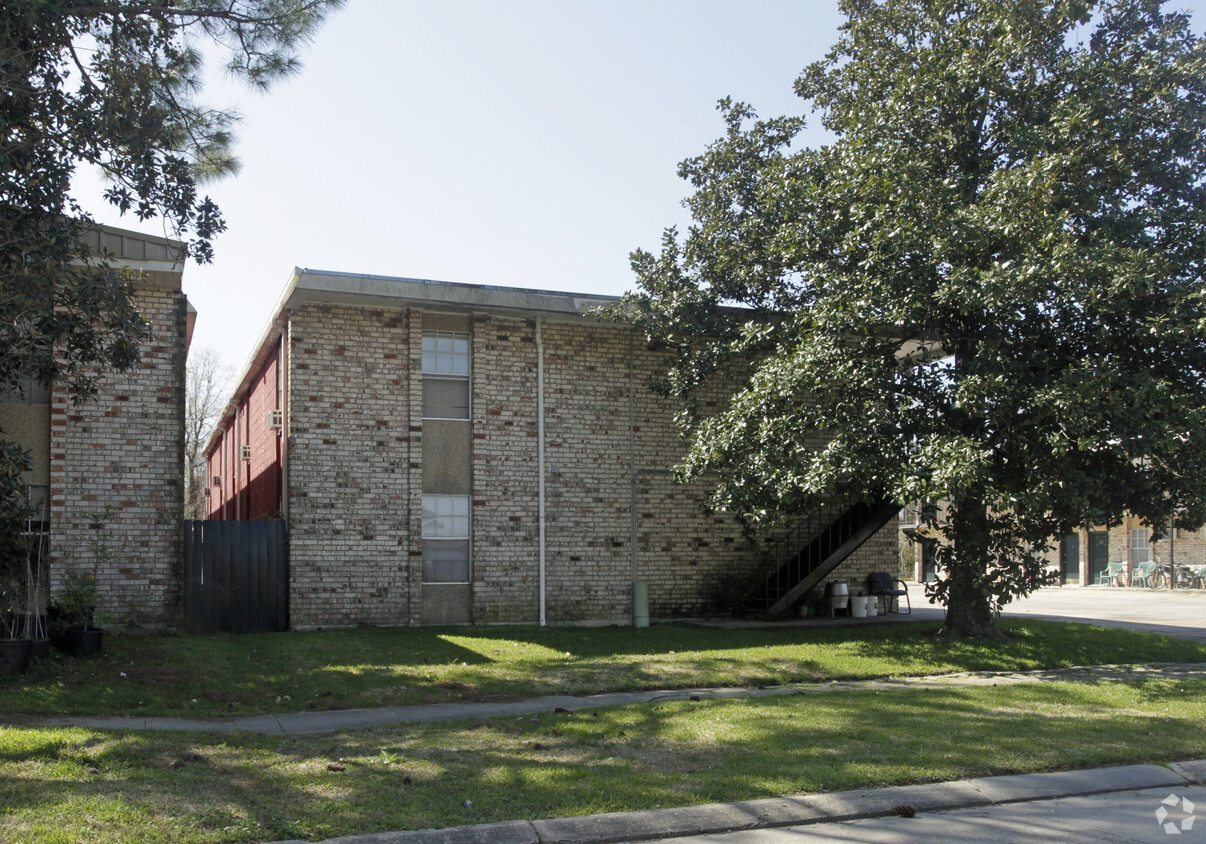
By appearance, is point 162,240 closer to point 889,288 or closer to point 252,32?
point 252,32

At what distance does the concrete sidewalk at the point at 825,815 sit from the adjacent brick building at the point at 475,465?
9765mm

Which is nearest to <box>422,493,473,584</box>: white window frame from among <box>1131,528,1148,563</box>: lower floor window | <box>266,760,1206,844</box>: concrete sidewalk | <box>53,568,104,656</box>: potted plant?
<box>53,568,104,656</box>: potted plant

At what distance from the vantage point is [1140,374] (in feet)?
34.2

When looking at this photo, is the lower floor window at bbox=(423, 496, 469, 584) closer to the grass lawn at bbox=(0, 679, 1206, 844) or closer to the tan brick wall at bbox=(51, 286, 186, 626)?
the tan brick wall at bbox=(51, 286, 186, 626)

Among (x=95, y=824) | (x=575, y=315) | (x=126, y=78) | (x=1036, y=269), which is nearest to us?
(x=95, y=824)

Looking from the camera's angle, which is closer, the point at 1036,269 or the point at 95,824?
the point at 95,824

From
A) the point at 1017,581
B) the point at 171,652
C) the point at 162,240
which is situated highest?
the point at 162,240

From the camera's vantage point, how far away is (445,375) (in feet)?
51.4

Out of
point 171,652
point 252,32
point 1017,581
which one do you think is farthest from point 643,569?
point 252,32

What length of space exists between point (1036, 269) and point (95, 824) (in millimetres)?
9840

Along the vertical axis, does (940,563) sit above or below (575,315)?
below

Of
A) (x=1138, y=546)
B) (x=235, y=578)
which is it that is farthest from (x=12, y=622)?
(x=1138, y=546)

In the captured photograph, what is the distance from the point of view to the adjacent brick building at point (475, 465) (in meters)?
14.5

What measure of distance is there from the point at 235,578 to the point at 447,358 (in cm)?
478
